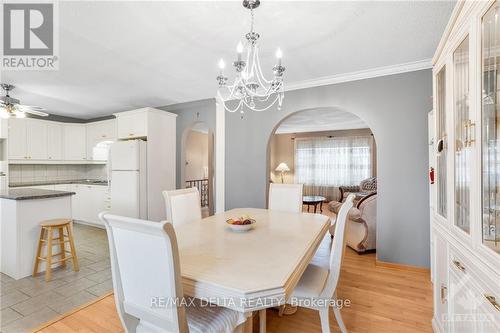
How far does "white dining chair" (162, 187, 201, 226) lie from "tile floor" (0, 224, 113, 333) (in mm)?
1061

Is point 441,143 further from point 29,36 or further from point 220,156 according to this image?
point 29,36

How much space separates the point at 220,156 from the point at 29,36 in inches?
102

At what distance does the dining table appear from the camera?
3.18 ft

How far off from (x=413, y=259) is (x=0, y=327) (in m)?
4.01

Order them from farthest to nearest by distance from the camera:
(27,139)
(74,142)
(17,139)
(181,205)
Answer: (74,142) < (27,139) < (17,139) < (181,205)

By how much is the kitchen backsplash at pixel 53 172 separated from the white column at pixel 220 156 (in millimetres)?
3083

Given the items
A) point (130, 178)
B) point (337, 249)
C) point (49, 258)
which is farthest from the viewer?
point (130, 178)

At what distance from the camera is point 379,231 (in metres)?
3.00

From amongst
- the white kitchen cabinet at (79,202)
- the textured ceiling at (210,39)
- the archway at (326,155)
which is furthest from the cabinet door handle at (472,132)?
the white kitchen cabinet at (79,202)

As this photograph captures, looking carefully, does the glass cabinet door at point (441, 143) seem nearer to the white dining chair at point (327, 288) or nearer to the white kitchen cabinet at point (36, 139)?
the white dining chair at point (327, 288)

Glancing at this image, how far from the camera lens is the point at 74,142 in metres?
5.22

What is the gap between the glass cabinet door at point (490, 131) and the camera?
101 cm

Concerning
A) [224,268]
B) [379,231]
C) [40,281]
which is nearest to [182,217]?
[224,268]

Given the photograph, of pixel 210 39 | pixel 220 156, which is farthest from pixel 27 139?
pixel 210 39
